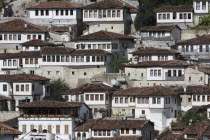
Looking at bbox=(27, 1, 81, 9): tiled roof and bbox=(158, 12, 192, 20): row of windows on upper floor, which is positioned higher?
bbox=(27, 1, 81, 9): tiled roof

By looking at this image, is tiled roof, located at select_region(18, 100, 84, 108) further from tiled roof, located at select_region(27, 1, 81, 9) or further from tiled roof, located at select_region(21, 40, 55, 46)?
tiled roof, located at select_region(27, 1, 81, 9)

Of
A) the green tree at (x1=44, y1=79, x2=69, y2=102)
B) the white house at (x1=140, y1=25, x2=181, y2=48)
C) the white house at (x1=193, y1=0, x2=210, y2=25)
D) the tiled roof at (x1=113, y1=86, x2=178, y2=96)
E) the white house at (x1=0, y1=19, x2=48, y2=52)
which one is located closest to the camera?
the tiled roof at (x1=113, y1=86, x2=178, y2=96)

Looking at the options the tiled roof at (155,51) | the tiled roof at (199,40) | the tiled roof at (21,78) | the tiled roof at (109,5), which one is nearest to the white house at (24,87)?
the tiled roof at (21,78)

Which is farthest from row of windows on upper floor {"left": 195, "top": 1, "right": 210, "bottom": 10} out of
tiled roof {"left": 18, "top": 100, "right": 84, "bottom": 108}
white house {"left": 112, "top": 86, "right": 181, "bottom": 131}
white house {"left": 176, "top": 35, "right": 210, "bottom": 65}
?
tiled roof {"left": 18, "top": 100, "right": 84, "bottom": 108}

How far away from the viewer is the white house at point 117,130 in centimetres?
8756

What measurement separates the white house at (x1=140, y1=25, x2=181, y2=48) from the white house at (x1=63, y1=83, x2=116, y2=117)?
44.5 feet

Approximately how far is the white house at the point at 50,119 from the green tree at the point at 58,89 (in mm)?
8821

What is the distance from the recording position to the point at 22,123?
91.4m

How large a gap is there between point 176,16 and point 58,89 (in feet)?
63.7

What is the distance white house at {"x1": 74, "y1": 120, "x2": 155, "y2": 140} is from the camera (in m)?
87.6

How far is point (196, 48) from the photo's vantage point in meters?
108

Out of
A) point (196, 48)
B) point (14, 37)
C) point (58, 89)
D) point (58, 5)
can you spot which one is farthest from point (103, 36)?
point (58, 5)

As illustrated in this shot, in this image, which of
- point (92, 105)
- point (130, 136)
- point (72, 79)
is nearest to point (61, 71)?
point (72, 79)

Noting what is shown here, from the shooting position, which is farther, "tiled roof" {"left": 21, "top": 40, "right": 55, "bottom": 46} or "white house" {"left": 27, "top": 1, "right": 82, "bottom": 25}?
"white house" {"left": 27, "top": 1, "right": 82, "bottom": 25}
